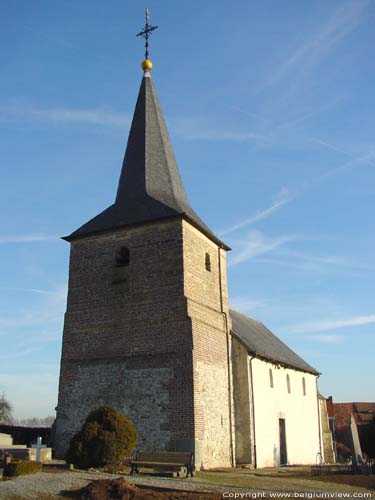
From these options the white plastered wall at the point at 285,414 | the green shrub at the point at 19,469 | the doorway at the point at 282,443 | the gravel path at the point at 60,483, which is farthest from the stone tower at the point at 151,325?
the doorway at the point at 282,443

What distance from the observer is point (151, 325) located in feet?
61.8

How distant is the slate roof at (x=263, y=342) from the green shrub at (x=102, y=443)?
26.8ft

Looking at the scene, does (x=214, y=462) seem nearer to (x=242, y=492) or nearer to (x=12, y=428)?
(x=242, y=492)

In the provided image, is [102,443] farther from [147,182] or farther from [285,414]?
[285,414]

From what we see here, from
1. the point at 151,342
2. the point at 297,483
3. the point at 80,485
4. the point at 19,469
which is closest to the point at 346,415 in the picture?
the point at 151,342

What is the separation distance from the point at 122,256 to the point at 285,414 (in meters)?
11.6

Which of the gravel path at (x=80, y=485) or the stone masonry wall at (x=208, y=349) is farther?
the stone masonry wall at (x=208, y=349)

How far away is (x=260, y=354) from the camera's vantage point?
22.6 metres

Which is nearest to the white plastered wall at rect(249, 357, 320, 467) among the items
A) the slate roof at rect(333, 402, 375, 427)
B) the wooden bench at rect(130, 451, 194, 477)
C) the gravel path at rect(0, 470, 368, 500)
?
the wooden bench at rect(130, 451, 194, 477)

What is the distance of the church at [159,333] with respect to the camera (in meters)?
18.0

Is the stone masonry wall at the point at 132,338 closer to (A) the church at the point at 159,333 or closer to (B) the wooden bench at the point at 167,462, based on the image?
(A) the church at the point at 159,333

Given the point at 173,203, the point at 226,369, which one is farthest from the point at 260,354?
the point at 173,203

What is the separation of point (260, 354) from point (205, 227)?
5900mm

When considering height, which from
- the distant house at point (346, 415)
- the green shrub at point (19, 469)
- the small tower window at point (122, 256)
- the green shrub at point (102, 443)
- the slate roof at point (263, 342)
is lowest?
the green shrub at point (19, 469)
